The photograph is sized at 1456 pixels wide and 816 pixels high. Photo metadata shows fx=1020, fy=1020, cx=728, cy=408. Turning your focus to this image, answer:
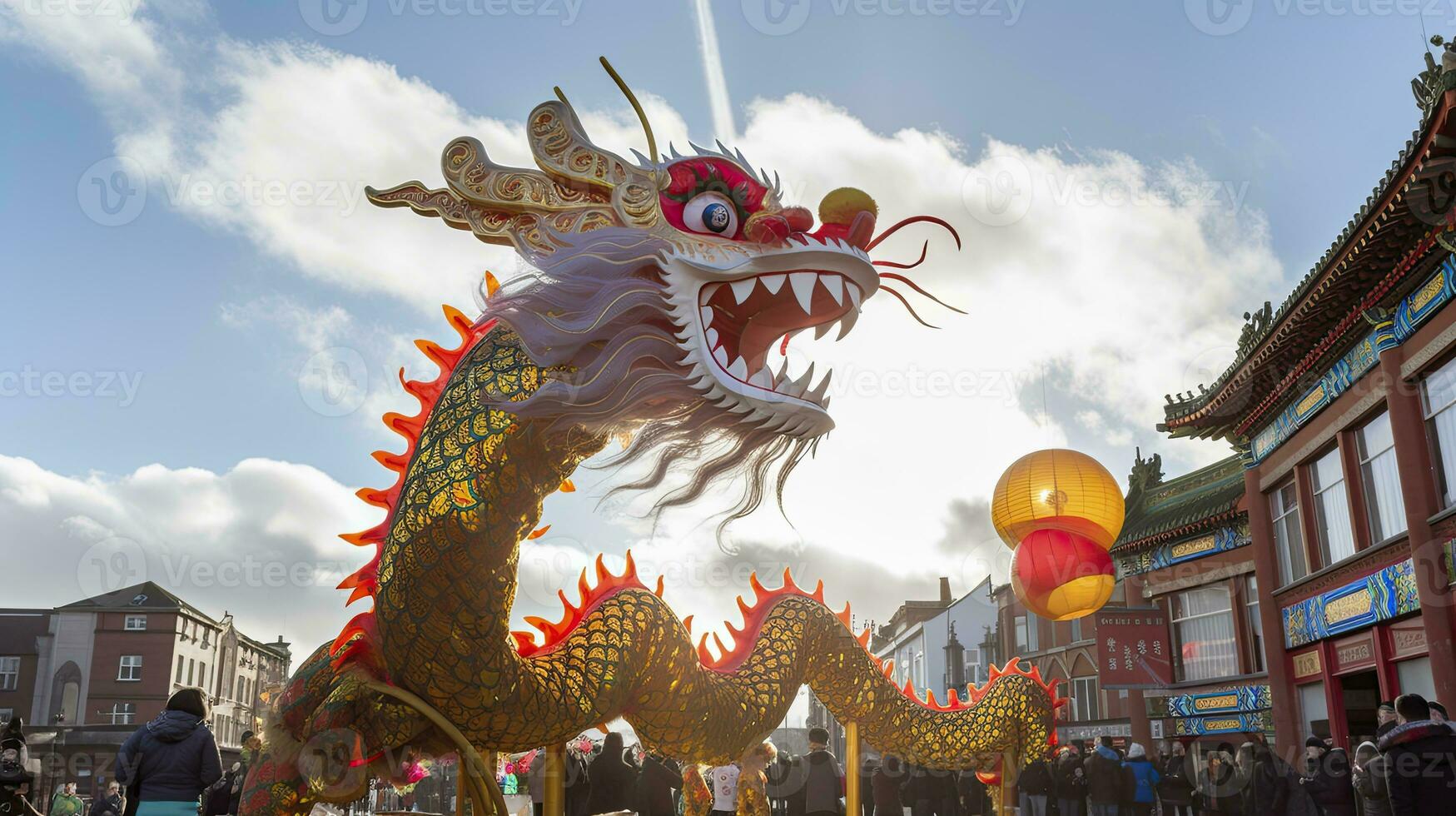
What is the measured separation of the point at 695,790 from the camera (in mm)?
4484

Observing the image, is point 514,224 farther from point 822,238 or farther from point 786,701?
point 786,701

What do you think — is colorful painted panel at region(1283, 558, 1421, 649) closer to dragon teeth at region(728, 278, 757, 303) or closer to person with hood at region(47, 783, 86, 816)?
dragon teeth at region(728, 278, 757, 303)

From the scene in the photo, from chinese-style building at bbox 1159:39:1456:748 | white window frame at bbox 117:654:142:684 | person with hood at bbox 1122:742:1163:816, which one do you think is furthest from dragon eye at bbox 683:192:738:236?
white window frame at bbox 117:654:142:684

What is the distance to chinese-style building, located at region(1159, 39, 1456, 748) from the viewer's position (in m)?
9.98

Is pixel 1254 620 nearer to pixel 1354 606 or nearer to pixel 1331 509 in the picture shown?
pixel 1331 509

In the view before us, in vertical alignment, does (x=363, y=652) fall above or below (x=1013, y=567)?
below

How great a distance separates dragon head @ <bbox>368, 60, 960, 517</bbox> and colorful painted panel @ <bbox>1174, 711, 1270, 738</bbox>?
56.4 ft

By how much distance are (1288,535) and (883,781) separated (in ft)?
31.2

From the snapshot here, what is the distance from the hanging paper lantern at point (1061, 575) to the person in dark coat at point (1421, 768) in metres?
2.42

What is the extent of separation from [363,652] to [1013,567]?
6.00 metres

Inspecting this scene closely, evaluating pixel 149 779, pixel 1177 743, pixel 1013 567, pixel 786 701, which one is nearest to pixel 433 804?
pixel 1177 743

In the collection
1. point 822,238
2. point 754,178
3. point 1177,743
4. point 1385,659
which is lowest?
point 1177,743

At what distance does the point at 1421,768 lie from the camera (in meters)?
5.16

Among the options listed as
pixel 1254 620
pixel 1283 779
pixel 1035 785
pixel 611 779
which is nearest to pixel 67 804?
pixel 611 779
